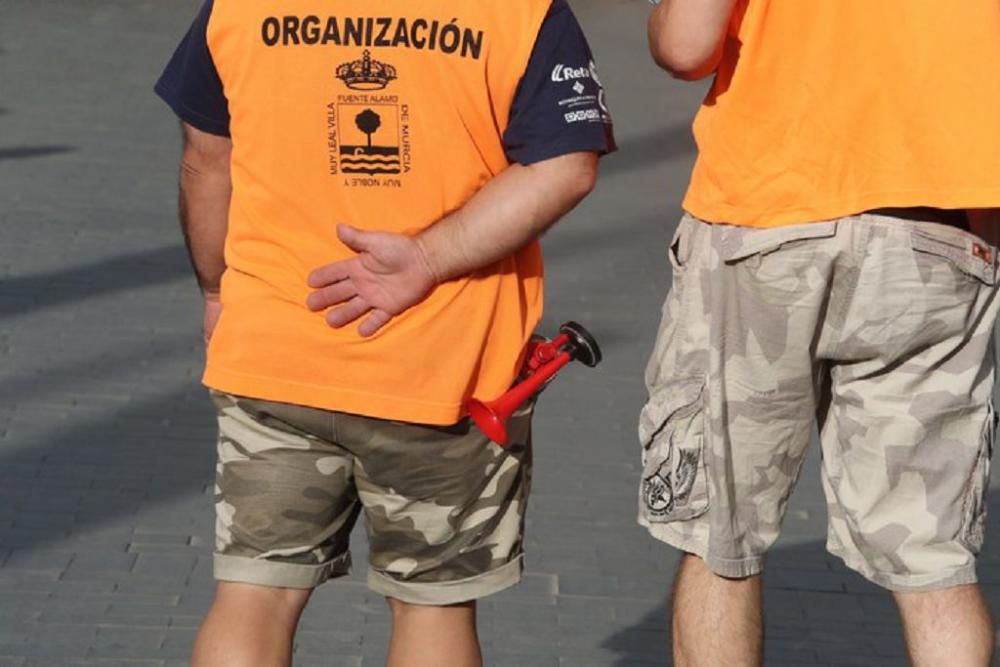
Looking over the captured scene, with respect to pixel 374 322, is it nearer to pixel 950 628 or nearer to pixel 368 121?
pixel 368 121

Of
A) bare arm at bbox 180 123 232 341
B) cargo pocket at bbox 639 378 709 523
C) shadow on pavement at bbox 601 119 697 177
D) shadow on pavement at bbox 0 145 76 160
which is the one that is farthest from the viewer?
shadow on pavement at bbox 601 119 697 177

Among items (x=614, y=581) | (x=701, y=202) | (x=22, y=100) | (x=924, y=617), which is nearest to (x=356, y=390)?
(x=701, y=202)

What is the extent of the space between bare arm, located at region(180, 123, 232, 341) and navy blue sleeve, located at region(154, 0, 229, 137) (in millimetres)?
41

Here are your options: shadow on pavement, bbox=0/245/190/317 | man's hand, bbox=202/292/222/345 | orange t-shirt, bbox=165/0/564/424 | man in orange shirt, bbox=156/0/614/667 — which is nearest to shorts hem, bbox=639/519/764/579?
man in orange shirt, bbox=156/0/614/667

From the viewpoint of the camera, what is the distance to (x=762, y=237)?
3.58 metres

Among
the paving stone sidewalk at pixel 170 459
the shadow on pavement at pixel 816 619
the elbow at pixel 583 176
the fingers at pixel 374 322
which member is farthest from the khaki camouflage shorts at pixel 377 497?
the shadow on pavement at pixel 816 619

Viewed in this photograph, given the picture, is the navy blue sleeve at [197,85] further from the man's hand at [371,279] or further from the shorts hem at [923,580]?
the shorts hem at [923,580]

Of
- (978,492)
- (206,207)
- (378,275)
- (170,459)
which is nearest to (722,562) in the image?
(978,492)

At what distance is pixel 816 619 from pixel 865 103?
1.93 metres

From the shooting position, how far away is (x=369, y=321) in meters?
3.40

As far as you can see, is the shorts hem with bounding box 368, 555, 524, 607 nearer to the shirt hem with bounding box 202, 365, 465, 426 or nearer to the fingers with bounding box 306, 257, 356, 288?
the shirt hem with bounding box 202, 365, 465, 426

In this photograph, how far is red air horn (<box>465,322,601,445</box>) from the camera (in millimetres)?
3439

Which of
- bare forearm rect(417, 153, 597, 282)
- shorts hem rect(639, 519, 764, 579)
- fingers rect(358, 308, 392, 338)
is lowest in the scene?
shorts hem rect(639, 519, 764, 579)

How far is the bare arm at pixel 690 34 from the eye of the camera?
3.46 meters
